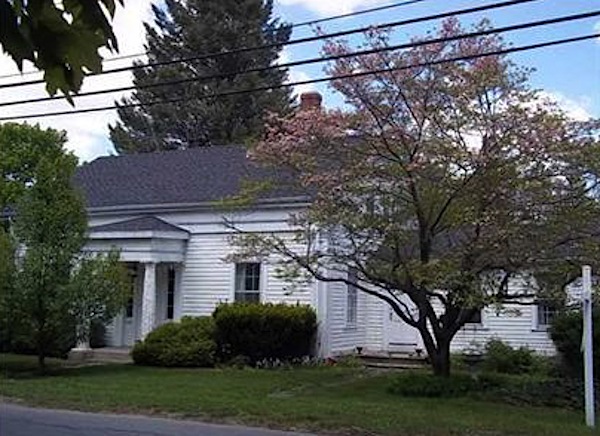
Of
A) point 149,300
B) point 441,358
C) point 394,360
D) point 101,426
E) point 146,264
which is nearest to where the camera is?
point 101,426

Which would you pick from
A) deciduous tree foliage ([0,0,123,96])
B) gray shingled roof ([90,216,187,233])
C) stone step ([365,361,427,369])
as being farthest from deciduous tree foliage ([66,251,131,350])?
deciduous tree foliage ([0,0,123,96])

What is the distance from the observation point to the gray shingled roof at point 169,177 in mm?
26828

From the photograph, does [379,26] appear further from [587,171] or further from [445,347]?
[445,347]

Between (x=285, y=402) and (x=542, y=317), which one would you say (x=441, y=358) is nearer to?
(x=285, y=402)

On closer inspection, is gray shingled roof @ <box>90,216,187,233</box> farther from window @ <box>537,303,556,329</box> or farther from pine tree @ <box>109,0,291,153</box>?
pine tree @ <box>109,0,291,153</box>

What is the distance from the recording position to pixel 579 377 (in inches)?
785

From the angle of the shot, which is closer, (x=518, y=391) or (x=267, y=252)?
(x=518, y=391)

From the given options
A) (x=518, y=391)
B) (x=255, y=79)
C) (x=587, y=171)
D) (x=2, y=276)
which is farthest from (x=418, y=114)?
(x=255, y=79)

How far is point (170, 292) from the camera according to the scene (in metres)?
26.7

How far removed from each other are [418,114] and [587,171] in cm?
335

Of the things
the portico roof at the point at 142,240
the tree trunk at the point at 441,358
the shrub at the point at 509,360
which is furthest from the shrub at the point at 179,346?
the shrub at the point at 509,360

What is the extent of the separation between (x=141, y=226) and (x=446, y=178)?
11.5 meters

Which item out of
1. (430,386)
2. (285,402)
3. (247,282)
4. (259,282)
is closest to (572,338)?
(430,386)

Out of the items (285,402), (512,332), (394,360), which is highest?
(512,332)
